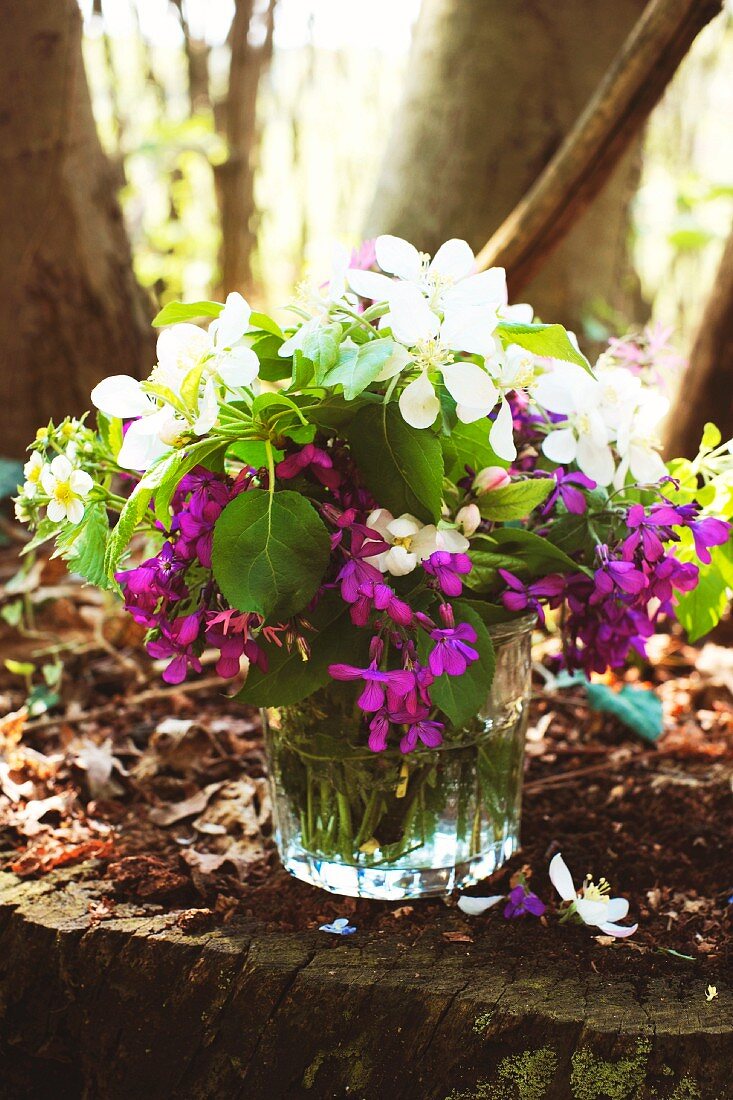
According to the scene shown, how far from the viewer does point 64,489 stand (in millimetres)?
908

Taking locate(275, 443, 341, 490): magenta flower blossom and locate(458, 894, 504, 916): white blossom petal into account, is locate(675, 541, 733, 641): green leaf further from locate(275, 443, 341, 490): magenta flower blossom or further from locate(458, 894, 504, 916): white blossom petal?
locate(275, 443, 341, 490): magenta flower blossom

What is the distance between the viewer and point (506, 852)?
1.17 metres

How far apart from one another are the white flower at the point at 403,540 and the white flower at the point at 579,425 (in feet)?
0.52

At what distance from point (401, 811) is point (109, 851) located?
0.40m

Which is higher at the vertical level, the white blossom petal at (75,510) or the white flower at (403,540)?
the white blossom petal at (75,510)

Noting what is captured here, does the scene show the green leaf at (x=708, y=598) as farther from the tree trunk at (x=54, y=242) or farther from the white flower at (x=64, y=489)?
the tree trunk at (x=54, y=242)

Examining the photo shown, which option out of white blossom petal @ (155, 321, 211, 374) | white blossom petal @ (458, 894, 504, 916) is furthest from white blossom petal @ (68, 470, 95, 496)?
white blossom petal @ (458, 894, 504, 916)

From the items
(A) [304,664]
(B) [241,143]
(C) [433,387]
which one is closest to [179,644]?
(A) [304,664]

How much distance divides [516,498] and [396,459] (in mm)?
151

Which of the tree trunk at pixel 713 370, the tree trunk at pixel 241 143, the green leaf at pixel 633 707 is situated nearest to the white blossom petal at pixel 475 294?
the green leaf at pixel 633 707

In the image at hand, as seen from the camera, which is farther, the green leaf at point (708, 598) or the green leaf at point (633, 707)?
the green leaf at point (633, 707)

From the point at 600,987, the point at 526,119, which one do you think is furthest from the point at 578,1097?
the point at 526,119

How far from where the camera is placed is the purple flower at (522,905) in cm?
107

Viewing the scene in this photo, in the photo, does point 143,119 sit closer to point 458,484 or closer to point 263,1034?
point 458,484
